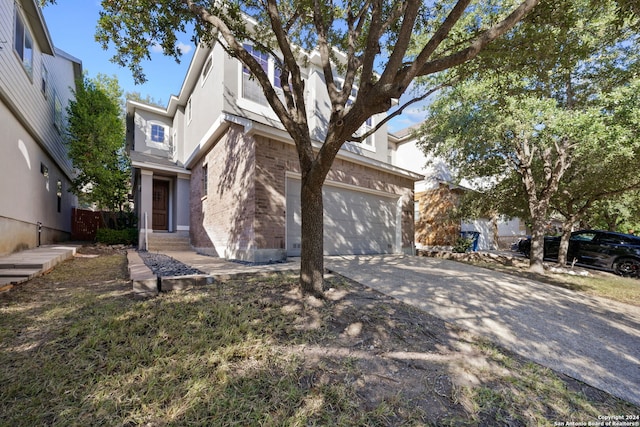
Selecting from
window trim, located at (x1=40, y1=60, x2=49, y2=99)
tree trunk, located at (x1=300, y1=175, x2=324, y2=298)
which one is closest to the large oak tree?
tree trunk, located at (x1=300, y1=175, x2=324, y2=298)

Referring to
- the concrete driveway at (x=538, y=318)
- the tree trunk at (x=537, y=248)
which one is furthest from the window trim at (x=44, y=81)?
the tree trunk at (x=537, y=248)

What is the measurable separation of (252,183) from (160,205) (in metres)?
8.03

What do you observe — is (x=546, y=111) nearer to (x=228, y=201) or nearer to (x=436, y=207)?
(x=228, y=201)

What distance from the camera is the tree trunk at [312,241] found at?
12.6 ft

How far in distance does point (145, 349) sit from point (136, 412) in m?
0.74

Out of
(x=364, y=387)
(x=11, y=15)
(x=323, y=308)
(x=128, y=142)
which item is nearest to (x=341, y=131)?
(x=323, y=308)

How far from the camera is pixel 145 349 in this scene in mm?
2473

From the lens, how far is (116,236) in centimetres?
1205

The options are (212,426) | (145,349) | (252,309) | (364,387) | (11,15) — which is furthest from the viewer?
(11,15)

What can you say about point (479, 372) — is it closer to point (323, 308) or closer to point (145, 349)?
point (323, 308)

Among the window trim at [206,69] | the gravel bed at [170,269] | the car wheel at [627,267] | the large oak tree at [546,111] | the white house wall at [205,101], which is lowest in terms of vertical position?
the car wheel at [627,267]

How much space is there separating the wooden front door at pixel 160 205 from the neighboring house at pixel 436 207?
11882 mm

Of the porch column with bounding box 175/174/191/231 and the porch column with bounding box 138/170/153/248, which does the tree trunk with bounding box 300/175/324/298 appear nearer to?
the porch column with bounding box 138/170/153/248

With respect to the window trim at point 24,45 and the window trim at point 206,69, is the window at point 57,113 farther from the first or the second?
the window trim at point 206,69
